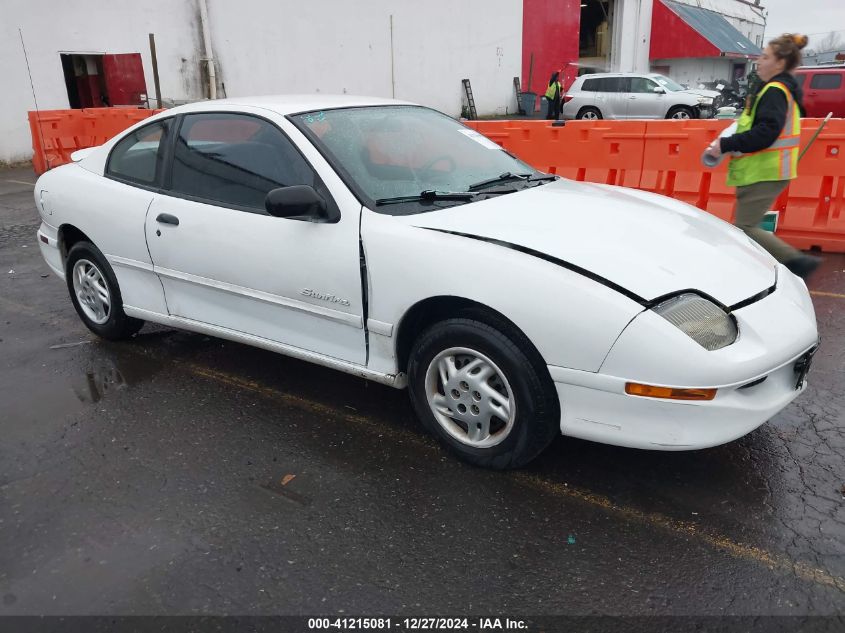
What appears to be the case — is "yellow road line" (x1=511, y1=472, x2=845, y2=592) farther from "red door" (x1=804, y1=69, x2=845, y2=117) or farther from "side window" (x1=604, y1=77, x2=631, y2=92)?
"side window" (x1=604, y1=77, x2=631, y2=92)

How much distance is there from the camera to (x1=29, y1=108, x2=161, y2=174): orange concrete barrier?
41.0 ft

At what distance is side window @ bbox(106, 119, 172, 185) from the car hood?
1.89 m

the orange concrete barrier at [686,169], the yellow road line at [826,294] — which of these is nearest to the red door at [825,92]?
the orange concrete barrier at [686,169]

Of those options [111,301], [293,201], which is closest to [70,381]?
[111,301]

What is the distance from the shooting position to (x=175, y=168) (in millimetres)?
4023

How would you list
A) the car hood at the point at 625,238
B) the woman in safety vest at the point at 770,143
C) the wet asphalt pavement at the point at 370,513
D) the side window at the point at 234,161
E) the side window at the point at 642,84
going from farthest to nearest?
the side window at the point at 642,84 < the woman in safety vest at the point at 770,143 < the side window at the point at 234,161 < the car hood at the point at 625,238 < the wet asphalt pavement at the point at 370,513

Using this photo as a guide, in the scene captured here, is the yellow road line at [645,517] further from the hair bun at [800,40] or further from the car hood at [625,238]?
the hair bun at [800,40]

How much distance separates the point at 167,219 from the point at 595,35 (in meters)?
39.5

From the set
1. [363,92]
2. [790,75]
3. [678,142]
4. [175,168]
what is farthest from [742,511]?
[363,92]

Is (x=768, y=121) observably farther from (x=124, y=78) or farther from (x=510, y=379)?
(x=124, y=78)

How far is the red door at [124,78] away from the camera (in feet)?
52.9

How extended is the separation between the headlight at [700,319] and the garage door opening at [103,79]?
16.4 metres

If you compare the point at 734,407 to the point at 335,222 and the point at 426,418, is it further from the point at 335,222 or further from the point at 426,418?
the point at 335,222

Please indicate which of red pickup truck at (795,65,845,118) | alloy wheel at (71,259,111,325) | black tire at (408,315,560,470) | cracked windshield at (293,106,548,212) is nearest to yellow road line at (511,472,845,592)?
black tire at (408,315,560,470)
